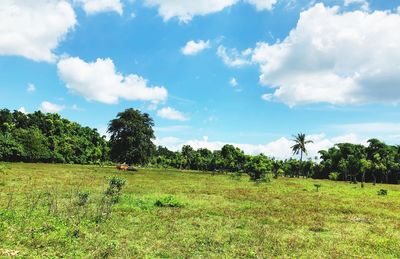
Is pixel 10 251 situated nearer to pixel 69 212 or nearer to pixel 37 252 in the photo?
pixel 37 252

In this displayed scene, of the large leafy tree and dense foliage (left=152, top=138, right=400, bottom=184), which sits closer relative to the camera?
the large leafy tree

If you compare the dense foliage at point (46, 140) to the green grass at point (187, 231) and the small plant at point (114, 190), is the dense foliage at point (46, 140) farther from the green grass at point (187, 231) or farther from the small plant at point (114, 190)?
the green grass at point (187, 231)

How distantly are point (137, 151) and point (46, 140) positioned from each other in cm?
4106

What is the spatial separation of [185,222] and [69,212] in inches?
257

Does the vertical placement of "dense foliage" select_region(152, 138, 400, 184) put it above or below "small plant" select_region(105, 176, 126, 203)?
above

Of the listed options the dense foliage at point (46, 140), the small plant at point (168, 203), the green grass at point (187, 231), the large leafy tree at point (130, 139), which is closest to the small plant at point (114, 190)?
the green grass at point (187, 231)

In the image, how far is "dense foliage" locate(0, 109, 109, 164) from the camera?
96.2m

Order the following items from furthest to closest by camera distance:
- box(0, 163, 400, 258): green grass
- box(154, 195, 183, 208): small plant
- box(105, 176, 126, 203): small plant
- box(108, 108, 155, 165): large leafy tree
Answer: box(108, 108, 155, 165): large leafy tree < box(105, 176, 126, 203): small plant < box(154, 195, 183, 208): small plant < box(0, 163, 400, 258): green grass

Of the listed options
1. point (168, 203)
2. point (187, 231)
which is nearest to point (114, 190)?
point (168, 203)

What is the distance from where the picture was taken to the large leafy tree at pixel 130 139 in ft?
276

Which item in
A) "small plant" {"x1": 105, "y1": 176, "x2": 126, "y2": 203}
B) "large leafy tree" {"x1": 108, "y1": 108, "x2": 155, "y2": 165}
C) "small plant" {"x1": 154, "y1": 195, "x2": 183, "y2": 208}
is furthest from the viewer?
"large leafy tree" {"x1": 108, "y1": 108, "x2": 155, "y2": 165}

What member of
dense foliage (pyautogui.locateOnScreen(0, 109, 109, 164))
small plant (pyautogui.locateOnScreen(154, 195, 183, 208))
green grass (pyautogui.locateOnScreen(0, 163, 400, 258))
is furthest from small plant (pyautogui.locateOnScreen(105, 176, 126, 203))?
dense foliage (pyautogui.locateOnScreen(0, 109, 109, 164))

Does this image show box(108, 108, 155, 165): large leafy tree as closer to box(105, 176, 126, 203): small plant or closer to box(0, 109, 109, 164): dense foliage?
box(0, 109, 109, 164): dense foliage

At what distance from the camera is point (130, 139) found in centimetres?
8225
